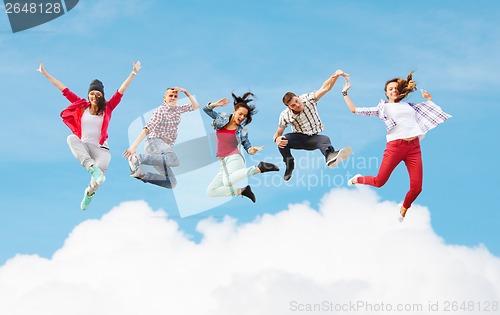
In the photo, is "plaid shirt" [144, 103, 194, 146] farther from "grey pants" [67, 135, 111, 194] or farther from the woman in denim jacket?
"grey pants" [67, 135, 111, 194]

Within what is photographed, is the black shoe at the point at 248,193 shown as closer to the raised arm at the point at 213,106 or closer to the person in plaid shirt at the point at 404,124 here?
the raised arm at the point at 213,106

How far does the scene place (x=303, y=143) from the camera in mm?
18203

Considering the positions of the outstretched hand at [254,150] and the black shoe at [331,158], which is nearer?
the black shoe at [331,158]

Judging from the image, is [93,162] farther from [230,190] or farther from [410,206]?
[410,206]

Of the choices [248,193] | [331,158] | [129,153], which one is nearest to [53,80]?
[129,153]

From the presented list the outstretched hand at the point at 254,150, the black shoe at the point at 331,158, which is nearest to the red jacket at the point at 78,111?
the outstretched hand at the point at 254,150

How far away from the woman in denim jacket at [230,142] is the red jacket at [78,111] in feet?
6.43

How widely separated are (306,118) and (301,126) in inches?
7.9

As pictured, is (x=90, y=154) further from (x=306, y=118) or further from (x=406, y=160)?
(x=406, y=160)

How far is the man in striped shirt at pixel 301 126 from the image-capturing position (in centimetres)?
1797

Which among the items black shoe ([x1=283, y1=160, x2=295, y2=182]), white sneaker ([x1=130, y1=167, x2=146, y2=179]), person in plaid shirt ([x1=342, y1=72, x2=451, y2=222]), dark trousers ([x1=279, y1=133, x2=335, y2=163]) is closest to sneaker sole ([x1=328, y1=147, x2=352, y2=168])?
dark trousers ([x1=279, y1=133, x2=335, y2=163])

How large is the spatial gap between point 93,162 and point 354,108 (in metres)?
5.50

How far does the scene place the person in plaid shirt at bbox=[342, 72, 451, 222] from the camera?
17.4m

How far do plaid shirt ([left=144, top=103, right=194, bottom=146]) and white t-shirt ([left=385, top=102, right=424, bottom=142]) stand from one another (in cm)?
428
